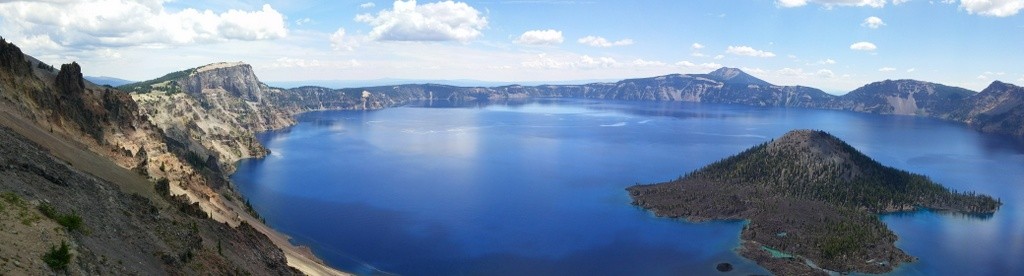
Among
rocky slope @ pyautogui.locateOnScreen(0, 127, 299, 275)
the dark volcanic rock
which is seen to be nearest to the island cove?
the dark volcanic rock

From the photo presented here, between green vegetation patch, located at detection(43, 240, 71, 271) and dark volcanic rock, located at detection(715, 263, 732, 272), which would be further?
dark volcanic rock, located at detection(715, 263, 732, 272)

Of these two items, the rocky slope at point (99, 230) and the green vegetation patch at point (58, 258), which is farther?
the rocky slope at point (99, 230)

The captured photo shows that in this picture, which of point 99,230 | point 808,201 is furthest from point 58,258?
point 808,201

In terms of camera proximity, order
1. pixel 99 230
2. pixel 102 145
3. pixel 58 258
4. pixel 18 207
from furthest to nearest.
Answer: pixel 102 145
pixel 99 230
pixel 18 207
pixel 58 258

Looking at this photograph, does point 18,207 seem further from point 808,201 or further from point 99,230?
point 808,201

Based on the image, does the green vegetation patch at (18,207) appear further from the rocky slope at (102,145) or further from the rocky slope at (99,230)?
the rocky slope at (102,145)

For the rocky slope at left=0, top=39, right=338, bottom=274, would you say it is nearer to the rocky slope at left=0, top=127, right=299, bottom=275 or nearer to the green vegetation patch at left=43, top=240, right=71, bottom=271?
the rocky slope at left=0, top=127, right=299, bottom=275

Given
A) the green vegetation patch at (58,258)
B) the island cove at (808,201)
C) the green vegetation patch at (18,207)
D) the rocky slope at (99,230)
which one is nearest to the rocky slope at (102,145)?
the rocky slope at (99,230)

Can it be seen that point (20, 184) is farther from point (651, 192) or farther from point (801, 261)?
point (651, 192)

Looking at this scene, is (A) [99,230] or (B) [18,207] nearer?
(B) [18,207]
